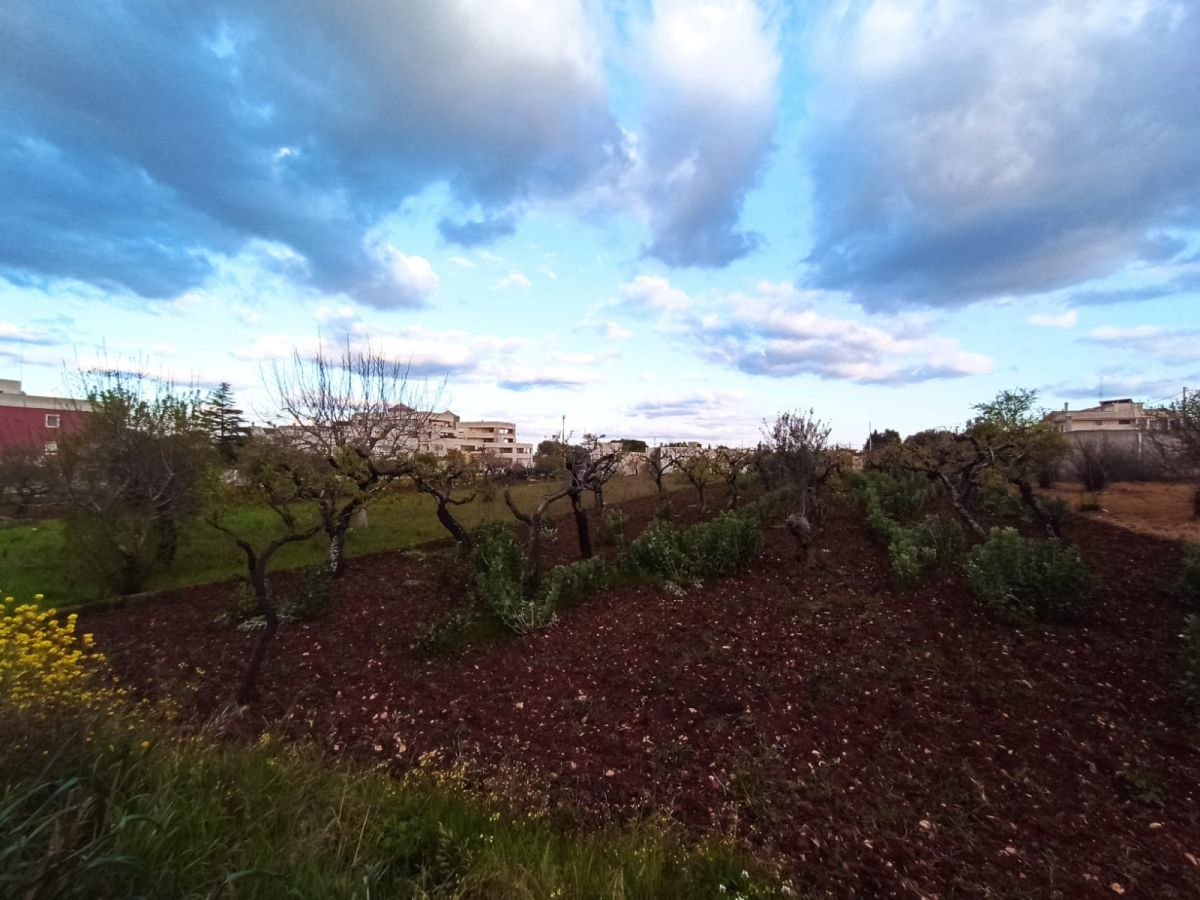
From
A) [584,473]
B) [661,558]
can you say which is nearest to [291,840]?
[661,558]

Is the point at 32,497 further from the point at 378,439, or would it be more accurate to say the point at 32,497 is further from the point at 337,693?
the point at 337,693

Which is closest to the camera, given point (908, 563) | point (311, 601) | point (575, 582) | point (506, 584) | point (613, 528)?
point (908, 563)

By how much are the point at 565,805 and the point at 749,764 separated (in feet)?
4.20

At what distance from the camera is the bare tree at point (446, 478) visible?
903 centimetres

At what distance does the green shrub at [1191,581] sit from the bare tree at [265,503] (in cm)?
923

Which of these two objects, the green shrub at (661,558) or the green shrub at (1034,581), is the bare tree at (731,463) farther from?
the green shrub at (1034,581)

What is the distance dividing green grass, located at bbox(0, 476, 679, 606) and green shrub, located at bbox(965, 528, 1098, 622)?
27.4 ft

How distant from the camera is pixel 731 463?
42.5ft

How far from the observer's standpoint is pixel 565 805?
12.0ft

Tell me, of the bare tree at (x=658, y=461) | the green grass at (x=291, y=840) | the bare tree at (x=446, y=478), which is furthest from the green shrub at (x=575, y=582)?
the bare tree at (x=658, y=461)

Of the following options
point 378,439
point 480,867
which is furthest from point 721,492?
point 480,867

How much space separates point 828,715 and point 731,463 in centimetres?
866

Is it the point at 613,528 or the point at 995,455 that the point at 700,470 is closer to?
the point at 613,528

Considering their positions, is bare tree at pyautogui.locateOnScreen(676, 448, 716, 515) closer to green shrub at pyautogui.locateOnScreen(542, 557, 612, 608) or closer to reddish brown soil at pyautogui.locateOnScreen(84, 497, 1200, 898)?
green shrub at pyautogui.locateOnScreen(542, 557, 612, 608)
